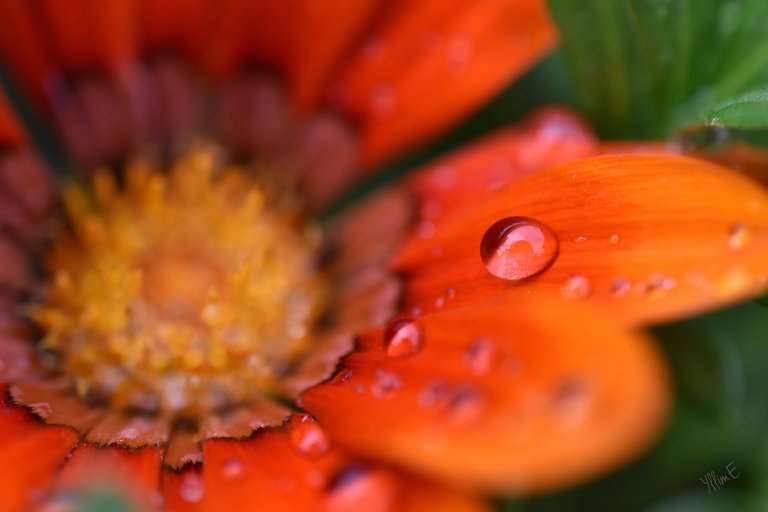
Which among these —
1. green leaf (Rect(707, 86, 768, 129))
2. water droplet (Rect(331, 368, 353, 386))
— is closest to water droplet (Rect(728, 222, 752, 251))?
green leaf (Rect(707, 86, 768, 129))

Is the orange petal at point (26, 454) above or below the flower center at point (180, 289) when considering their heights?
below

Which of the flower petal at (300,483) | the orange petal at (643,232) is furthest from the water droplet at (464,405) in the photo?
the orange petal at (643,232)

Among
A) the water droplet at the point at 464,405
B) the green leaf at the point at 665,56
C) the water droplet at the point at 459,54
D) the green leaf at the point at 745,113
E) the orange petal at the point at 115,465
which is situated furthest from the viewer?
the water droplet at the point at 459,54

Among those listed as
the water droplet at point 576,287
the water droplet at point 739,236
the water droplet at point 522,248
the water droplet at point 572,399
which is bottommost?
the water droplet at point 572,399

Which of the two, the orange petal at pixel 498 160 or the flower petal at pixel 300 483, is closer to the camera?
the flower petal at pixel 300 483

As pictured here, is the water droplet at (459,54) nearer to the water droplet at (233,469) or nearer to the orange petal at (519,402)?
the orange petal at (519,402)

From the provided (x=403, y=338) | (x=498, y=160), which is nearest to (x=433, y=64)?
(x=498, y=160)

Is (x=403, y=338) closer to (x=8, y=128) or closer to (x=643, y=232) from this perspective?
(x=643, y=232)
